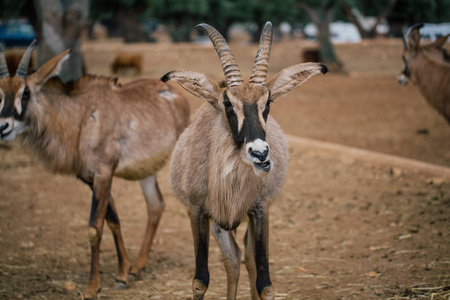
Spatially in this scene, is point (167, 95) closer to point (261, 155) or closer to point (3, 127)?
point (3, 127)

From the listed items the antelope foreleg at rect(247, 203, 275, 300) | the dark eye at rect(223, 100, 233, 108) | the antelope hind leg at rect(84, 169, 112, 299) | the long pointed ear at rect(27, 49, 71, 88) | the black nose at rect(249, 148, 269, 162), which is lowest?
the antelope hind leg at rect(84, 169, 112, 299)

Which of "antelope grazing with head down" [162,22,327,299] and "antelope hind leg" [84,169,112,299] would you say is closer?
"antelope grazing with head down" [162,22,327,299]

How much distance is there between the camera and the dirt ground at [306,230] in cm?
508

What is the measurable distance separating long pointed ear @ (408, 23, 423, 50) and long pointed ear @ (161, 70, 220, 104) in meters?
5.69

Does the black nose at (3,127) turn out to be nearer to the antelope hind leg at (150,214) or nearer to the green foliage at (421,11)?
the antelope hind leg at (150,214)

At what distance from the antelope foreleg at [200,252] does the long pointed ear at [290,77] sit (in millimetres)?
1117

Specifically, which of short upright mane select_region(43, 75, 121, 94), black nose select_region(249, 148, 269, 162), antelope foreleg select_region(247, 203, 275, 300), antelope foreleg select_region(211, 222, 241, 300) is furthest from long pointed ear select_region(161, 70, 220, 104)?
short upright mane select_region(43, 75, 121, 94)

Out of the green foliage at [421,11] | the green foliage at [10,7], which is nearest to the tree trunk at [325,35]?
the green foliage at [421,11]

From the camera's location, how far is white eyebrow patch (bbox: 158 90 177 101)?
6.18 m

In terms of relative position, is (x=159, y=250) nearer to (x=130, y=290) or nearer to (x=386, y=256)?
(x=130, y=290)

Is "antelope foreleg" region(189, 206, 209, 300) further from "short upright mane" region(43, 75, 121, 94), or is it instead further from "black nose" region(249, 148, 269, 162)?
"short upright mane" region(43, 75, 121, 94)

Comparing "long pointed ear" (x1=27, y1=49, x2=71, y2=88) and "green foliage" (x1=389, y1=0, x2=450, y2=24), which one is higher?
"long pointed ear" (x1=27, y1=49, x2=71, y2=88)

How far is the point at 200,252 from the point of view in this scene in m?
4.30

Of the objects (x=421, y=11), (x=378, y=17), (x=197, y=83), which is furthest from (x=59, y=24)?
(x=421, y=11)
